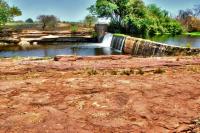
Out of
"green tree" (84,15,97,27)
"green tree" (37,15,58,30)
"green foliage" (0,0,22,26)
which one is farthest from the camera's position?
"green tree" (37,15,58,30)

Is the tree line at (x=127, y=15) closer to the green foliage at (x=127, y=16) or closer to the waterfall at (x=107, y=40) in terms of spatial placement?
the green foliage at (x=127, y=16)

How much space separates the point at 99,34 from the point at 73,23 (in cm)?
1293

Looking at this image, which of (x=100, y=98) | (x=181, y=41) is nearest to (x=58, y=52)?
(x=181, y=41)

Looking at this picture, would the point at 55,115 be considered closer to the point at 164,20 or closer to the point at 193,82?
the point at 193,82

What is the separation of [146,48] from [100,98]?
64.9 ft

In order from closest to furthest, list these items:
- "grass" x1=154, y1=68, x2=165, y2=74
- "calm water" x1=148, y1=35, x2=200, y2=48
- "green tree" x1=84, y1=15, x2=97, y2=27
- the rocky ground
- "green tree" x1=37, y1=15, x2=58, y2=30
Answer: the rocky ground, "grass" x1=154, y1=68, x2=165, y2=74, "calm water" x1=148, y1=35, x2=200, y2=48, "green tree" x1=84, y1=15, x2=97, y2=27, "green tree" x1=37, y1=15, x2=58, y2=30

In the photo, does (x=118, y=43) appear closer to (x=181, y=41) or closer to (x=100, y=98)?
(x=181, y=41)

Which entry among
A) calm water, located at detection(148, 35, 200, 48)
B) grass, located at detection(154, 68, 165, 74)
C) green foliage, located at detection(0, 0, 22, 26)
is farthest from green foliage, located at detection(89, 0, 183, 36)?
grass, located at detection(154, 68, 165, 74)

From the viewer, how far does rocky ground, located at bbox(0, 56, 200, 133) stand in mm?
4945

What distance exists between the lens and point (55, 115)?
210 inches

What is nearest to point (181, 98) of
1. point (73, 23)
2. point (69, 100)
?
point (69, 100)

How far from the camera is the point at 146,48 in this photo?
25562 mm

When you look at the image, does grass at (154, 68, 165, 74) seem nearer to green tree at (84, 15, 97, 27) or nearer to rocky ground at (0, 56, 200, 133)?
rocky ground at (0, 56, 200, 133)

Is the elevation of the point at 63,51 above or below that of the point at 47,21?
below
